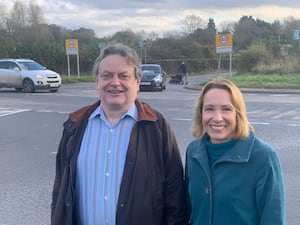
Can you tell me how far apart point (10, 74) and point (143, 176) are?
882 inches

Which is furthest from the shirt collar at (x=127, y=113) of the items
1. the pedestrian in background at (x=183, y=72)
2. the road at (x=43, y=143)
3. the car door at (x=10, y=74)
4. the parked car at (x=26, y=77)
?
the pedestrian in background at (x=183, y=72)

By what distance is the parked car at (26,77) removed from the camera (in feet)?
75.0

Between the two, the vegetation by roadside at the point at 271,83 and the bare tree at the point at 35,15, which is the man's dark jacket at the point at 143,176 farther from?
the bare tree at the point at 35,15

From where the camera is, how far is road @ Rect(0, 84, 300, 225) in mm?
5176

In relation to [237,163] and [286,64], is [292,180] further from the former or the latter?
[286,64]

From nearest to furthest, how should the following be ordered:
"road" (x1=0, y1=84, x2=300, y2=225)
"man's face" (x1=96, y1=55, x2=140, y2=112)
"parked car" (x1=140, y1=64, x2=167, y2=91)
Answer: "man's face" (x1=96, y1=55, x2=140, y2=112), "road" (x1=0, y1=84, x2=300, y2=225), "parked car" (x1=140, y1=64, x2=167, y2=91)

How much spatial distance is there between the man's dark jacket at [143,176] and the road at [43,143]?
235 centimetres

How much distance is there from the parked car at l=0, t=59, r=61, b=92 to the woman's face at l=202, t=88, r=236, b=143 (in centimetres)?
2138

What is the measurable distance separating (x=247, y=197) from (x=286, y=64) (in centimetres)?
3330

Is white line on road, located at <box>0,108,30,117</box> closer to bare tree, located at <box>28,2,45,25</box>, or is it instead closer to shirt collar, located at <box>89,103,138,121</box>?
shirt collar, located at <box>89,103,138,121</box>

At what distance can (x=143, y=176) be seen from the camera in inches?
94.5

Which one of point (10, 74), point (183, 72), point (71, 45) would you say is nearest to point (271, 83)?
point (183, 72)

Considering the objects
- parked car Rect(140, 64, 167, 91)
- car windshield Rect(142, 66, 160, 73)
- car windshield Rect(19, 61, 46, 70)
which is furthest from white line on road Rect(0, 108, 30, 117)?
car windshield Rect(142, 66, 160, 73)

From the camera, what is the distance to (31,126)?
37.0ft
